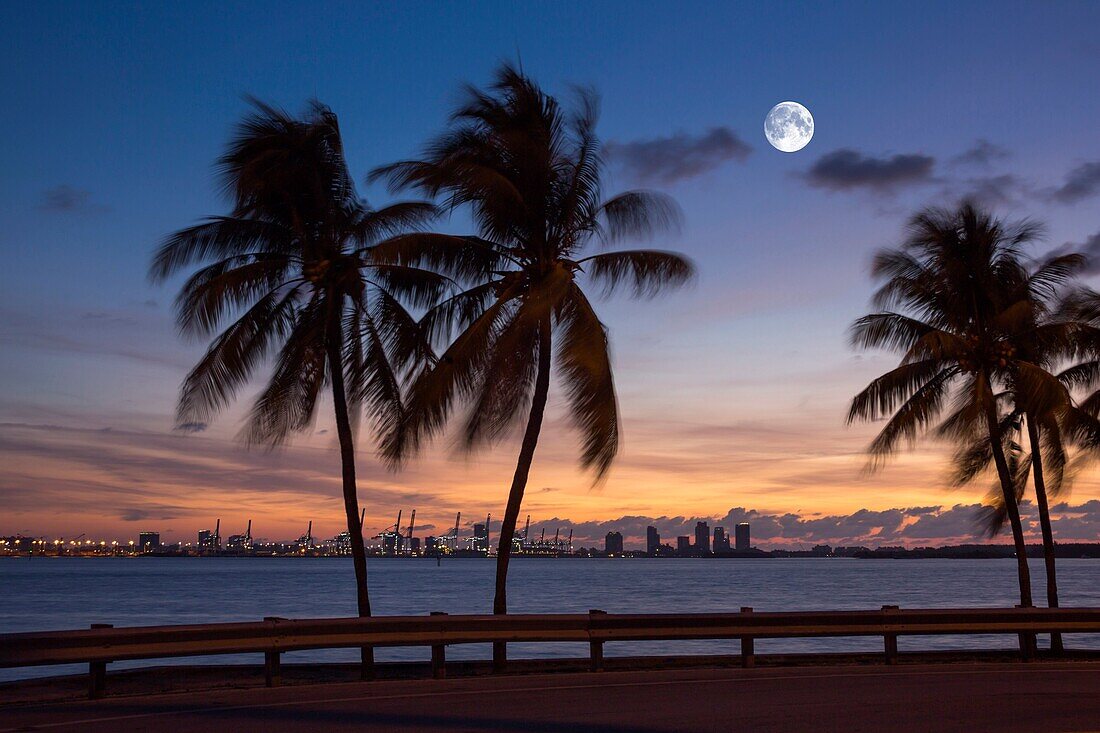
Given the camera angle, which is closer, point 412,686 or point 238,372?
point 412,686

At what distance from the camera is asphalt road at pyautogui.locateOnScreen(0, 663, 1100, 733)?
10523 millimetres

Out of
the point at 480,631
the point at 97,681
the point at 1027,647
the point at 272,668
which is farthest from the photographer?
the point at 1027,647

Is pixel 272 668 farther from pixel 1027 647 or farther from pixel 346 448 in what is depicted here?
pixel 1027 647

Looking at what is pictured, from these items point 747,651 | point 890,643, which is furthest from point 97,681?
point 890,643

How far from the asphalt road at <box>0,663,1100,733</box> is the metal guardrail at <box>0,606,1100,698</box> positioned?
0.54 m

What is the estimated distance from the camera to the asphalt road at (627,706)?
34.5 ft

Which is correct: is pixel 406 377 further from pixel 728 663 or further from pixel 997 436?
pixel 997 436

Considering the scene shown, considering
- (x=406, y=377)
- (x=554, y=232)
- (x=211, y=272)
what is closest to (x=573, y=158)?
(x=554, y=232)

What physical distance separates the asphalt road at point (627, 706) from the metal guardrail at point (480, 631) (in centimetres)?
54

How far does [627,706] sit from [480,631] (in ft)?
11.3

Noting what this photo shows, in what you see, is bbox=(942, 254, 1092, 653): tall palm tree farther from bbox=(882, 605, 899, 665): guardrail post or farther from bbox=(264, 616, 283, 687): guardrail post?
bbox=(264, 616, 283, 687): guardrail post

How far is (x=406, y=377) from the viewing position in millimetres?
20422

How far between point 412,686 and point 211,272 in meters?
9.75

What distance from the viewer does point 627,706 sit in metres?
11.9
